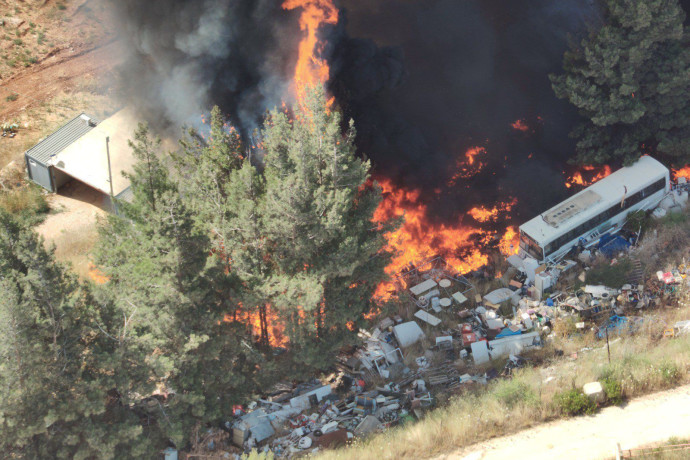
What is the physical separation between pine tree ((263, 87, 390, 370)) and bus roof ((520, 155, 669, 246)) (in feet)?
36.5

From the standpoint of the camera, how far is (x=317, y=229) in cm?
2377

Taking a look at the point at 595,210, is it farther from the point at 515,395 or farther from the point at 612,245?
the point at 515,395

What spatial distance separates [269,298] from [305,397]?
5056 mm

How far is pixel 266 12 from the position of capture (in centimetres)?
3362

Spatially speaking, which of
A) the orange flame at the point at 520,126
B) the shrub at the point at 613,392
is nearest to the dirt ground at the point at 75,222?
the orange flame at the point at 520,126

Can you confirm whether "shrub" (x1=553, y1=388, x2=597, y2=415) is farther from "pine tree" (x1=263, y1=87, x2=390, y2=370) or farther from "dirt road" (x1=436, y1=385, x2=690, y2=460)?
"pine tree" (x1=263, y1=87, x2=390, y2=370)

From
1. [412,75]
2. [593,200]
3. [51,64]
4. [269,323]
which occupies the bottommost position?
[269,323]

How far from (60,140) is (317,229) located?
2270cm

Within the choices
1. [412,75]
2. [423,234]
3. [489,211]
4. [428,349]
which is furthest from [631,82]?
[428,349]

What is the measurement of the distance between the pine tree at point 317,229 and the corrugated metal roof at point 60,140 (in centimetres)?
1921

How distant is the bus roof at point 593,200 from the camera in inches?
1318

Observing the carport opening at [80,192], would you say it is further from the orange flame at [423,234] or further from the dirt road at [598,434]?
the dirt road at [598,434]

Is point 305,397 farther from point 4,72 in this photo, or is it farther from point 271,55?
point 4,72

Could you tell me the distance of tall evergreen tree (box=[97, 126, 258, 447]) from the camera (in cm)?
2195
